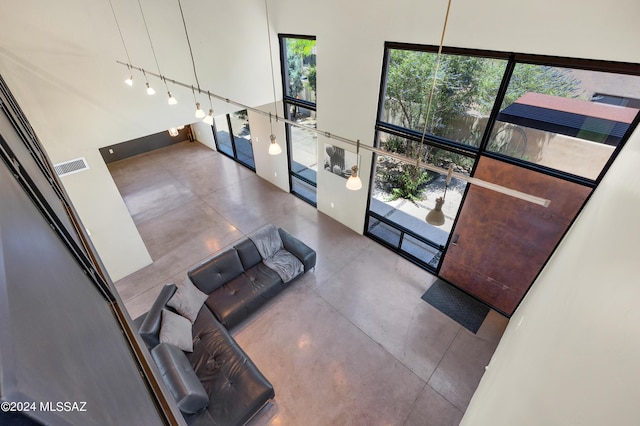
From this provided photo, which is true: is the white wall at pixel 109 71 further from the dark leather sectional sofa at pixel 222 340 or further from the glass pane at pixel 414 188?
the glass pane at pixel 414 188

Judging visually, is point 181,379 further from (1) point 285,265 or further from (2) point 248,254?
(1) point 285,265

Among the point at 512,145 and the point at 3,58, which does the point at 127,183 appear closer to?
the point at 3,58

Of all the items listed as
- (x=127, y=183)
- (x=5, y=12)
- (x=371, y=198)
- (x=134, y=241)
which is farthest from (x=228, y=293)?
(x=127, y=183)

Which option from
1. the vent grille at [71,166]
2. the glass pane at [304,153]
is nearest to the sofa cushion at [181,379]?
the vent grille at [71,166]

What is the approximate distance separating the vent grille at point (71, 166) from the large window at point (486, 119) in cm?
498

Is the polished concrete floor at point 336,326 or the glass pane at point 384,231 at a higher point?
the glass pane at point 384,231

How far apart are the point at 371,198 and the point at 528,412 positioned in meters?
5.54

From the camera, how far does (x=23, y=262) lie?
50cm

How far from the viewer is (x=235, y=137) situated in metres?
10.1

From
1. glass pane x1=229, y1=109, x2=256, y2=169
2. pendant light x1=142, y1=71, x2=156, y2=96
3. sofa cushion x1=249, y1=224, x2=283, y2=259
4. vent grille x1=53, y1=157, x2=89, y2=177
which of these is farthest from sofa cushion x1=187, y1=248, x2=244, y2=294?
glass pane x1=229, y1=109, x2=256, y2=169

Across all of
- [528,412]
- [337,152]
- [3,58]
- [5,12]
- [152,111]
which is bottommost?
[337,152]

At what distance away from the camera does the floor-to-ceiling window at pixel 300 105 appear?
640cm

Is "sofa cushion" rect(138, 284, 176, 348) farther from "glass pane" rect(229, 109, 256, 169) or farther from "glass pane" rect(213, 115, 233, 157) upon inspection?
"glass pane" rect(213, 115, 233, 157)

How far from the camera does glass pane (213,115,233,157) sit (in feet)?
33.9
